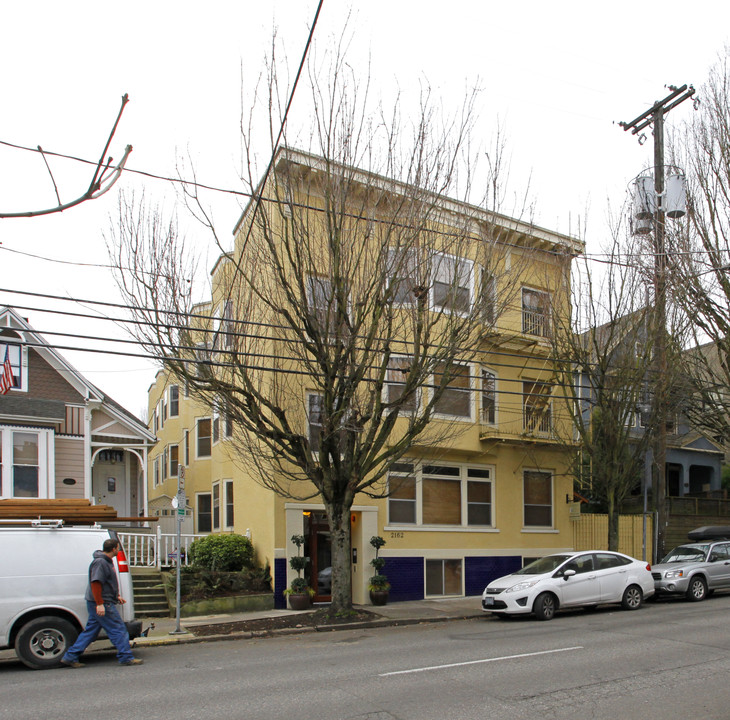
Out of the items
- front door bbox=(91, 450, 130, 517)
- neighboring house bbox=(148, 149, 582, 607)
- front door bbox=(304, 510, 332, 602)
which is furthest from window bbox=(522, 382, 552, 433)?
front door bbox=(91, 450, 130, 517)

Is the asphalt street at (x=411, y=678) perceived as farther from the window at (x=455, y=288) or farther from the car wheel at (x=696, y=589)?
the window at (x=455, y=288)

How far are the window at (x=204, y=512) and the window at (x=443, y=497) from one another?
878 centimetres

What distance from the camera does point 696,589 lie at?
709 inches

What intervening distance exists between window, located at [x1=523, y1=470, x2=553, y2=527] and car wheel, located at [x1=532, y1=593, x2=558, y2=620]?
6.71m

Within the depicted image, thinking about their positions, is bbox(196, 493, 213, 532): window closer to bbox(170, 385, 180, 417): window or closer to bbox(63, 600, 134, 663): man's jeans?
bbox(170, 385, 180, 417): window

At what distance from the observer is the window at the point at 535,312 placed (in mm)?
20094

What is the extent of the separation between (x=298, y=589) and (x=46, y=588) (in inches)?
268

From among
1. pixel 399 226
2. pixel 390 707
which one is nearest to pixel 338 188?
pixel 399 226

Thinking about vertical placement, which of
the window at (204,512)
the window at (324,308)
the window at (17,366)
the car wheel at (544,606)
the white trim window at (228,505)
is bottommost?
the car wheel at (544,606)

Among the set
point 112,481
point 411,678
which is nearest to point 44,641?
point 411,678

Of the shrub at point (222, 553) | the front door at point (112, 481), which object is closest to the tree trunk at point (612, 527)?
the shrub at point (222, 553)

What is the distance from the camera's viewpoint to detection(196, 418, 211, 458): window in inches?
1037

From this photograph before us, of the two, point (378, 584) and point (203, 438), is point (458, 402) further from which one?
point (203, 438)

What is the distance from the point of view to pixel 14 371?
62.6 feet
